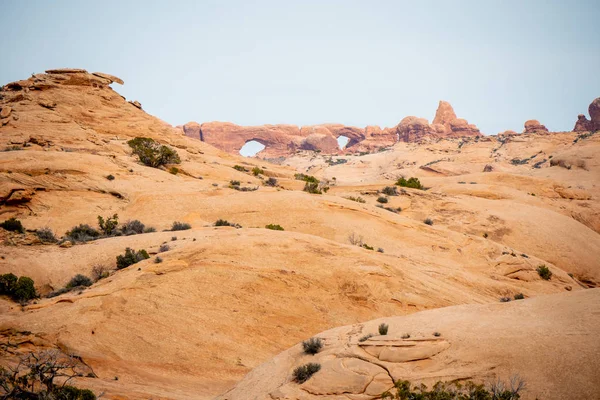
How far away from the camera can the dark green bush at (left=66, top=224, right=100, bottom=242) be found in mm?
19767

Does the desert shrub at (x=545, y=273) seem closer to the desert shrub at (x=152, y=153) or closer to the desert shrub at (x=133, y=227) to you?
the desert shrub at (x=133, y=227)

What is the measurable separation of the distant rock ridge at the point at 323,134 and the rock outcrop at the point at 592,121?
26.3m

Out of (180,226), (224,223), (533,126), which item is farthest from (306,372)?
(533,126)

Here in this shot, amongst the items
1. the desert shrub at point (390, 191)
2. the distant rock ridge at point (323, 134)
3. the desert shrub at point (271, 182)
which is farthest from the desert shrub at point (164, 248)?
the distant rock ridge at point (323, 134)

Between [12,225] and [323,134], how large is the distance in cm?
10898

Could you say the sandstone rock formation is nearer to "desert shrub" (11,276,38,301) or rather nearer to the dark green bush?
the dark green bush

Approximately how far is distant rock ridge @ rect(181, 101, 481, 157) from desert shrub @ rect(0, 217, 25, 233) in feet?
329

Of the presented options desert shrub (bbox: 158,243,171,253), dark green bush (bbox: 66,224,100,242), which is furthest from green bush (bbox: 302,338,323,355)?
dark green bush (bbox: 66,224,100,242)

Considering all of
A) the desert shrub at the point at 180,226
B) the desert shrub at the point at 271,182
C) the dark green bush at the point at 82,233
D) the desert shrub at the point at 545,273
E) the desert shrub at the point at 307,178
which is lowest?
the desert shrub at the point at 545,273

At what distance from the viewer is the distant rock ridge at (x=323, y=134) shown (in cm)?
11775

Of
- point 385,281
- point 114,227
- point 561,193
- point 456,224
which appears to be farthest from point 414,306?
point 561,193

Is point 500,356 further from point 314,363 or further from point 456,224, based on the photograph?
point 456,224

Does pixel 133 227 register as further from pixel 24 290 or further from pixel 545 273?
pixel 545 273

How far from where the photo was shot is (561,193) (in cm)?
3919
